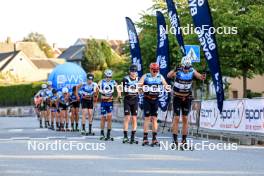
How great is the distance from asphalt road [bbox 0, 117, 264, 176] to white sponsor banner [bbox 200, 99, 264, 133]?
118cm

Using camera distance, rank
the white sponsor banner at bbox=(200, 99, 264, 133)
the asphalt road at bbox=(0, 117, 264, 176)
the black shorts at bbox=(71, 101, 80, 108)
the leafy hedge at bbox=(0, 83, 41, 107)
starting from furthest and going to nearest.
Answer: the leafy hedge at bbox=(0, 83, 41, 107), the black shorts at bbox=(71, 101, 80, 108), the white sponsor banner at bbox=(200, 99, 264, 133), the asphalt road at bbox=(0, 117, 264, 176)

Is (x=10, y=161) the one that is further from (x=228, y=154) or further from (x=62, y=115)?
(x=62, y=115)

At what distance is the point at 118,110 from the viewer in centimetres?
4006

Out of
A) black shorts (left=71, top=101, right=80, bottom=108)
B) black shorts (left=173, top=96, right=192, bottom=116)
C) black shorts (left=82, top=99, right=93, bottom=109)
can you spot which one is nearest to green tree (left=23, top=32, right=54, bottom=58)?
black shorts (left=71, top=101, right=80, bottom=108)

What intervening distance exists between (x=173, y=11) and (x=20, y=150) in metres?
10.5

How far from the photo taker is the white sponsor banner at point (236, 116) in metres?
17.4

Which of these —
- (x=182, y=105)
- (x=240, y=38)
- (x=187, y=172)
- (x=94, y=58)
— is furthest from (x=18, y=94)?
(x=187, y=172)

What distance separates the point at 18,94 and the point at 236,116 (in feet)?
192

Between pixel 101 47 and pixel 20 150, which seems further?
pixel 101 47

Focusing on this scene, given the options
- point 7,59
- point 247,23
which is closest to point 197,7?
point 247,23

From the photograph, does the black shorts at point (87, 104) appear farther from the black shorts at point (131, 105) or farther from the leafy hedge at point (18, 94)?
the leafy hedge at point (18, 94)

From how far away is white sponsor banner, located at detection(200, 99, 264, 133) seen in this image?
687 inches

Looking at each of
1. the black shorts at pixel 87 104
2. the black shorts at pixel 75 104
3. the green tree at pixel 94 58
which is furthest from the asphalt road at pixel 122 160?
the green tree at pixel 94 58

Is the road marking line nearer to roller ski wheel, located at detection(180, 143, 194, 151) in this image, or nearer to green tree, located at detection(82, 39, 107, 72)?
roller ski wheel, located at detection(180, 143, 194, 151)
